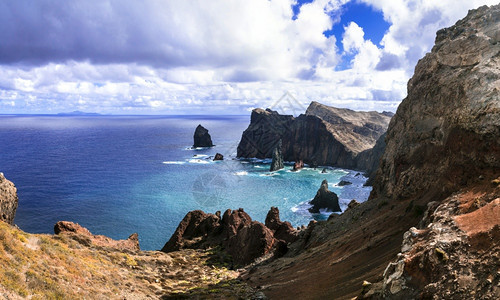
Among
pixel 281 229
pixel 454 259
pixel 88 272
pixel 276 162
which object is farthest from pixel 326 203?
pixel 454 259

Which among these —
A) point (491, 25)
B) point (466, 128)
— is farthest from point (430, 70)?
point (466, 128)

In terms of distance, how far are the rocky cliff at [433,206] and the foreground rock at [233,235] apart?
5766 mm

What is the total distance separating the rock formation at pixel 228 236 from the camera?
4716 centimetres

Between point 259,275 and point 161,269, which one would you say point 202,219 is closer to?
point 161,269

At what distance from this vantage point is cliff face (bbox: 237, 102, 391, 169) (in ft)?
508

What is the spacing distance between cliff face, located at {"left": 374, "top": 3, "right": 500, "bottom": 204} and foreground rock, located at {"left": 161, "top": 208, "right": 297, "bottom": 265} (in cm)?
1857

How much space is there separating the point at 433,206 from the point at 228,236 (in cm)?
3714

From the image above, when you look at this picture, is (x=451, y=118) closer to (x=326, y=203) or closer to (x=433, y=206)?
(x=433, y=206)

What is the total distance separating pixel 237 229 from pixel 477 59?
135 feet

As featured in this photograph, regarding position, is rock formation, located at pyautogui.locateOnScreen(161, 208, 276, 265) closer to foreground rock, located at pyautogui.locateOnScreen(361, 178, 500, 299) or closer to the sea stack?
foreground rock, located at pyautogui.locateOnScreen(361, 178, 500, 299)

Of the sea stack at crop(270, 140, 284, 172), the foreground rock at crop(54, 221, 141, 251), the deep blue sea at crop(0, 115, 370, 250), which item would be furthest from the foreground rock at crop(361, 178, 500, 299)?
the sea stack at crop(270, 140, 284, 172)

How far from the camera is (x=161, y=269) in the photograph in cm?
3872

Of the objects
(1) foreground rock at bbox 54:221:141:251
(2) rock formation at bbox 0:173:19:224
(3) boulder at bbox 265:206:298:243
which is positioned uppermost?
(2) rock formation at bbox 0:173:19:224

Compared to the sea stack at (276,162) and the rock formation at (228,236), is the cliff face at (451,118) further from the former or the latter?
the sea stack at (276,162)
